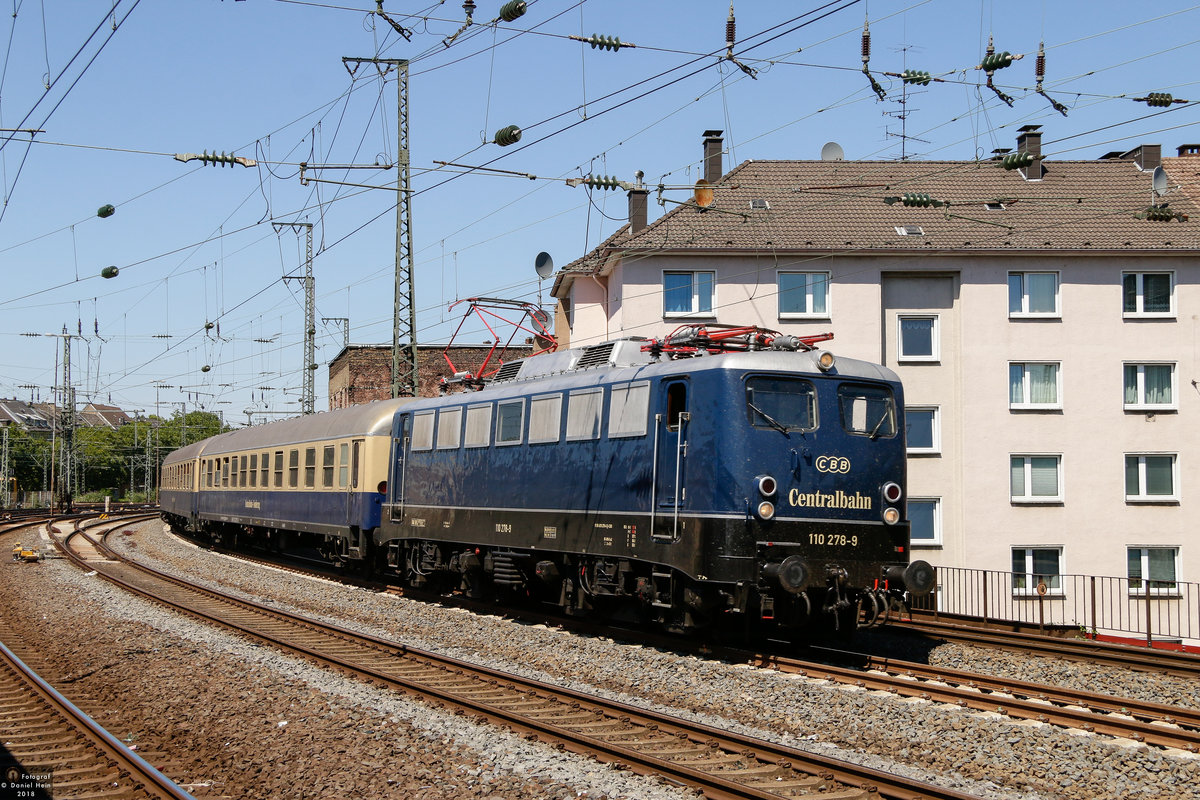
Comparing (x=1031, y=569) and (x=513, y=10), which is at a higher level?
(x=513, y=10)

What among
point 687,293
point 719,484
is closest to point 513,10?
point 719,484

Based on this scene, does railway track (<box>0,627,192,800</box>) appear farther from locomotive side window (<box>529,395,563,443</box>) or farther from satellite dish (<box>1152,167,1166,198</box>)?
satellite dish (<box>1152,167,1166,198</box>)

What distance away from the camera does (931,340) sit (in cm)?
3012

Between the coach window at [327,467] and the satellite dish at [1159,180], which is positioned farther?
the satellite dish at [1159,180]

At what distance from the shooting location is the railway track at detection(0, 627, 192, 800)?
787cm

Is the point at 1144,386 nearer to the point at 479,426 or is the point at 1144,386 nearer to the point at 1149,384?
the point at 1149,384

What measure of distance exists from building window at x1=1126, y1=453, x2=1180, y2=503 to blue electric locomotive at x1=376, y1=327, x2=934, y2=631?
61.8 feet

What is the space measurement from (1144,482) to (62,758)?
28.3m

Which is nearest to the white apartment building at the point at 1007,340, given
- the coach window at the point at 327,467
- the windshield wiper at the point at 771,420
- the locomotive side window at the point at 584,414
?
the coach window at the point at 327,467

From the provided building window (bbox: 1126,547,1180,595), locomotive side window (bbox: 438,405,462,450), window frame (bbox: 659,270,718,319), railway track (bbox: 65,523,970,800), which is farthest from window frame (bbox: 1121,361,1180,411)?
railway track (bbox: 65,523,970,800)

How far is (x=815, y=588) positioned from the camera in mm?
12859

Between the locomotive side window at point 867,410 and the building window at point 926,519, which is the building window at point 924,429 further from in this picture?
the locomotive side window at point 867,410

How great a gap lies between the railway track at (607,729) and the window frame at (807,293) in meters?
17.7

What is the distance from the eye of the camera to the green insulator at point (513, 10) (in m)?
13.6
